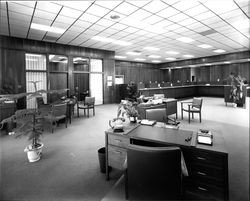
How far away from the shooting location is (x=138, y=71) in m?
14.8

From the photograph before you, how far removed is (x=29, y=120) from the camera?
2637mm

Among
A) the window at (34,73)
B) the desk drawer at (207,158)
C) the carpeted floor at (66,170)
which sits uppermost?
the window at (34,73)

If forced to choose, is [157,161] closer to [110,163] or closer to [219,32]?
[110,163]

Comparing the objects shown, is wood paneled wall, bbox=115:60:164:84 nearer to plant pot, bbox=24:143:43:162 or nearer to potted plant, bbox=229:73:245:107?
potted plant, bbox=229:73:245:107

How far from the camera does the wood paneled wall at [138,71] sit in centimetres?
1355

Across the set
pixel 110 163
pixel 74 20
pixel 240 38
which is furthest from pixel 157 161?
pixel 240 38

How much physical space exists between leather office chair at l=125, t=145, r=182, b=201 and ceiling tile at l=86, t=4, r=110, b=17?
4039 mm

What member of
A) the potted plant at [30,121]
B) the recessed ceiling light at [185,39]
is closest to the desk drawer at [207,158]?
the potted plant at [30,121]

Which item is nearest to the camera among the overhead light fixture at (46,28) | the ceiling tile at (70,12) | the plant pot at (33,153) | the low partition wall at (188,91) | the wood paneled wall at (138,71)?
the plant pot at (33,153)

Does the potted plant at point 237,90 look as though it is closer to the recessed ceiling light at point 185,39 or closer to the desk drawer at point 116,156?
the recessed ceiling light at point 185,39

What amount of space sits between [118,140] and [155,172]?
90 centimetres

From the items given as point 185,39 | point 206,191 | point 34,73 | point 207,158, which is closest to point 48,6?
point 34,73

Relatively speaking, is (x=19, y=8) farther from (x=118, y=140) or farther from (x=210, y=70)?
(x=210, y=70)

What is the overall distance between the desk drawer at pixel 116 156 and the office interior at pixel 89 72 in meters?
0.28
